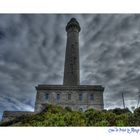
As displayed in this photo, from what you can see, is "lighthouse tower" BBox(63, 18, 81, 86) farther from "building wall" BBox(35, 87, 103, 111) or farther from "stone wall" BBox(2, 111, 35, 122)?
"stone wall" BBox(2, 111, 35, 122)

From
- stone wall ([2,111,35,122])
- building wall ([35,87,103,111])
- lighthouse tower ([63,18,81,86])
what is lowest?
stone wall ([2,111,35,122])

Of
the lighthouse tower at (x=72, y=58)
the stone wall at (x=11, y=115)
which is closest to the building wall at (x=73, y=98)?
the lighthouse tower at (x=72, y=58)

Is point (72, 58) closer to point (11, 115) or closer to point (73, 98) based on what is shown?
point (73, 98)

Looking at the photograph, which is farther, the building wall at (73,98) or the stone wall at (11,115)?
the building wall at (73,98)

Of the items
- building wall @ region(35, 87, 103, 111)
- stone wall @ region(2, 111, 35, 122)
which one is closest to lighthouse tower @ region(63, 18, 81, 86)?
building wall @ region(35, 87, 103, 111)

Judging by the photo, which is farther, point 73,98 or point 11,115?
point 73,98

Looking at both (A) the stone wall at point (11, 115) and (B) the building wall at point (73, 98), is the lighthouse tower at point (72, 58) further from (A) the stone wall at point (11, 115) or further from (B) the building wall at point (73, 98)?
(A) the stone wall at point (11, 115)

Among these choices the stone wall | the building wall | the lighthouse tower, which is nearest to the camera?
the stone wall

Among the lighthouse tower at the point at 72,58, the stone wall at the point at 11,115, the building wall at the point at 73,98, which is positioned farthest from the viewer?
the lighthouse tower at the point at 72,58

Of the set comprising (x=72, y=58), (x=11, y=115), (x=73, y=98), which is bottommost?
(x=11, y=115)

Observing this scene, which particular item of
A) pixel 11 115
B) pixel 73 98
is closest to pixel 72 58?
pixel 73 98

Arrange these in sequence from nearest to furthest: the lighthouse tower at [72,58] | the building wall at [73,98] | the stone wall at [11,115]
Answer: the stone wall at [11,115], the building wall at [73,98], the lighthouse tower at [72,58]
